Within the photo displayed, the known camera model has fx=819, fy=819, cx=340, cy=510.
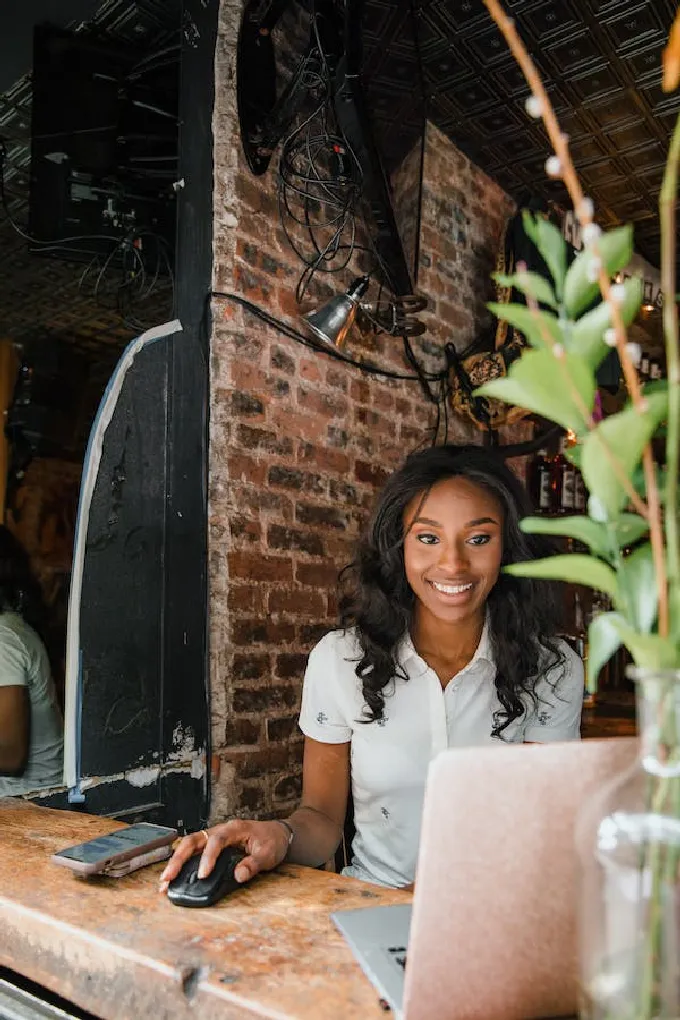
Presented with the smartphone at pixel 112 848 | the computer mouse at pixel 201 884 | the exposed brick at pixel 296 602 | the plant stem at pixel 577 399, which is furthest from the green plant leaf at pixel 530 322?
the exposed brick at pixel 296 602

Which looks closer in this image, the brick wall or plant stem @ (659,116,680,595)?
plant stem @ (659,116,680,595)

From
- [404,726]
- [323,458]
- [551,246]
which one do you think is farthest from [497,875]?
[323,458]

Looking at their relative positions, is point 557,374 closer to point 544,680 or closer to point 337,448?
point 544,680

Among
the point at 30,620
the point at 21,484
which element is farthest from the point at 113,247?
Answer: the point at 30,620

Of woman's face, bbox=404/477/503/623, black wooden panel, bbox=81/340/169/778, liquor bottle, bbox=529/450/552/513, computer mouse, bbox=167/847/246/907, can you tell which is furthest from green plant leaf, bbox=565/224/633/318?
liquor bottle, bbox=529/450/552/513

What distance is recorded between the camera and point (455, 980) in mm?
651

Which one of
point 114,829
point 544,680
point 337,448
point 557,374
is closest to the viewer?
point 557,374

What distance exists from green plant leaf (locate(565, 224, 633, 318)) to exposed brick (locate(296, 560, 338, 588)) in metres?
1.90

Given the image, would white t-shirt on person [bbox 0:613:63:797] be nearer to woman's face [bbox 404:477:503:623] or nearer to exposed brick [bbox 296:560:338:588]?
exposed brick [bbox 296:560:338:588]

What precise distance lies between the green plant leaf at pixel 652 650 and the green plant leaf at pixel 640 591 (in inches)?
0.8

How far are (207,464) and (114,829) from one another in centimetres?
104

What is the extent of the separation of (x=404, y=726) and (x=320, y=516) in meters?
0.99

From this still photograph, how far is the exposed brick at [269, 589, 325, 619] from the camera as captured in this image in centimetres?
235

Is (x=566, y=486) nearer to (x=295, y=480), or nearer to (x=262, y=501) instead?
(x=295, y=480)
